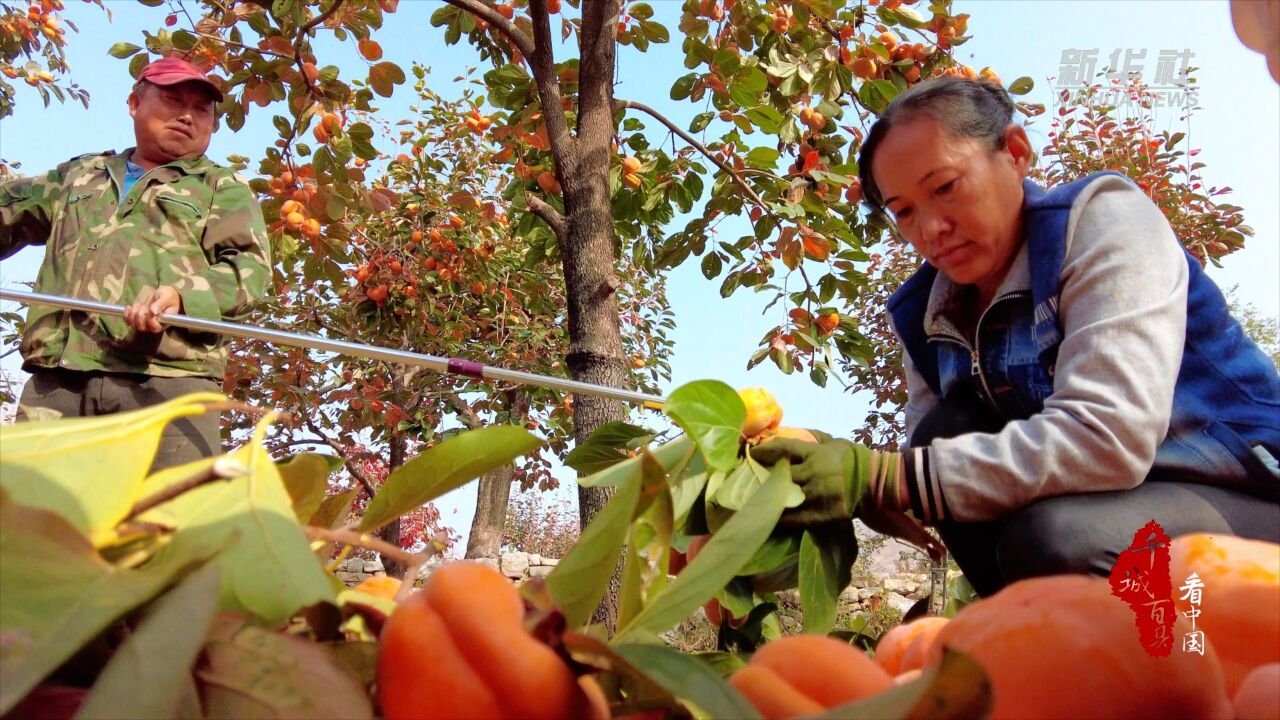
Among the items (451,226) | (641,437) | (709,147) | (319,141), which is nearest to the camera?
(641,437)

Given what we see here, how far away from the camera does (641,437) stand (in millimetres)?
1199

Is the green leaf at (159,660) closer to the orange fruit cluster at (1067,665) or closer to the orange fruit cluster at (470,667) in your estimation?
the orange fruit cluster at (470,667)

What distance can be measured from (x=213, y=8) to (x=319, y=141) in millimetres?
770

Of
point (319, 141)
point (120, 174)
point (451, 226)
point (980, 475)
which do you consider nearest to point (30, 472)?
point (980, 475)

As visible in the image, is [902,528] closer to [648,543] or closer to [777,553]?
[777,553]

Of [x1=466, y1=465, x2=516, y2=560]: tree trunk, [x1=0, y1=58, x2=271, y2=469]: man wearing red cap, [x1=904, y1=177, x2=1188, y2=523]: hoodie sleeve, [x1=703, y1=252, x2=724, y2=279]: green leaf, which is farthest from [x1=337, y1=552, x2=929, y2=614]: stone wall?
[x1=904, y1=177, x2=1188, y2=523]: hoodie sleeve

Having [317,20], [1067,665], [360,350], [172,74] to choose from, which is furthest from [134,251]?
[1067,665]

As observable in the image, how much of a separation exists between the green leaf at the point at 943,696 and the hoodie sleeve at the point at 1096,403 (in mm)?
997

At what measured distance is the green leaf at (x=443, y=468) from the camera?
0.49 metres

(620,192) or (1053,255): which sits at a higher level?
(620,192)

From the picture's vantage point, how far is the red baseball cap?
9.18 feet

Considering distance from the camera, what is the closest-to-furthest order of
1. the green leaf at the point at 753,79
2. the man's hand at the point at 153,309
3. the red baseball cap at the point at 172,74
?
1. the man's hand at the point at 153,309
2. the red baseball cap at the point at 172,74
3. the green leaf at the point at 753,79

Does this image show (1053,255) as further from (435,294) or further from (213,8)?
(435,294)

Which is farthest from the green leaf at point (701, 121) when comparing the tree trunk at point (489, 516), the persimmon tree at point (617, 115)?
the tree trunk at point (489, 516)
